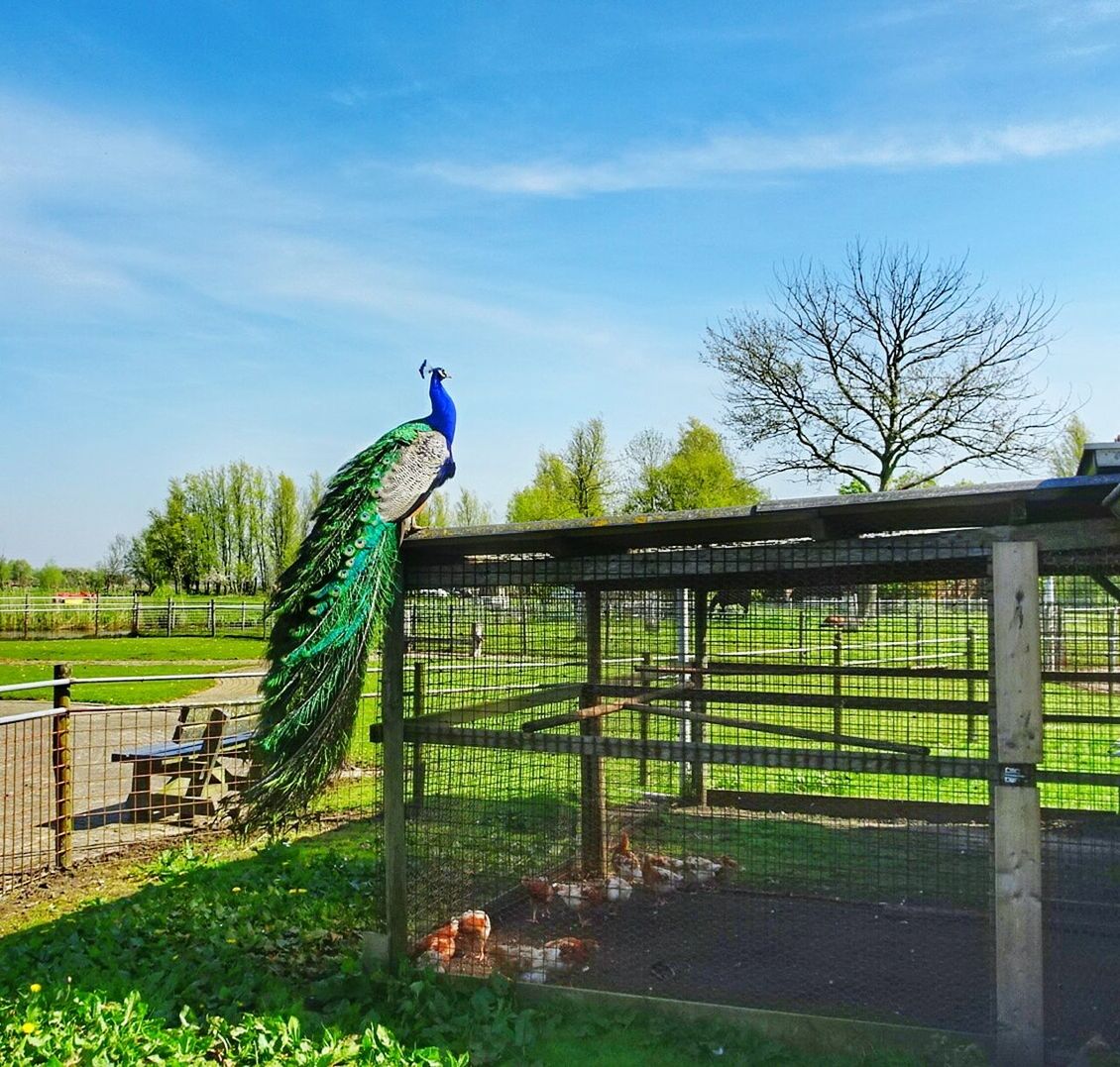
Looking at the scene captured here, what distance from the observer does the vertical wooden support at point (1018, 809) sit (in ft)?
12.0

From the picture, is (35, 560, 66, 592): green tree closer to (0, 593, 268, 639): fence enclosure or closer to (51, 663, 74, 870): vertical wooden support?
(0, 593, 268, 639): fence enclosure

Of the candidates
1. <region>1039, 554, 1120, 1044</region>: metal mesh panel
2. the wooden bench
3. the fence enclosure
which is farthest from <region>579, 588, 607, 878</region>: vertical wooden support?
the fence enclosure

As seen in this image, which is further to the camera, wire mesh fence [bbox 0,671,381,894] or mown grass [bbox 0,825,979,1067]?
wire mesh fence [bbox 0,671,381,894]

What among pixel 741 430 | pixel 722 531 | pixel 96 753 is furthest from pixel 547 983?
pixel 741 430

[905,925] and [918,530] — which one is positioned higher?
[918,530]

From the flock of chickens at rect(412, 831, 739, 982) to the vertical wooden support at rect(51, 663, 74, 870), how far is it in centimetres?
302

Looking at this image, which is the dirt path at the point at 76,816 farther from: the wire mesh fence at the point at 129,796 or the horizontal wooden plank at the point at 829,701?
the horizontal wooden plank at the point at 829,701

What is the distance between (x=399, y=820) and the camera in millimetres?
4719

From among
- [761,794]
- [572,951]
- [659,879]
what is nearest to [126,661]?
[761,794]

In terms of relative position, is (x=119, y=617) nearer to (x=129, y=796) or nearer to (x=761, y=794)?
(x=129, y=796)

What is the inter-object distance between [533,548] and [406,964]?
1.93m

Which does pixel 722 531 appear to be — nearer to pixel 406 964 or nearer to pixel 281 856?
pixel 406 964

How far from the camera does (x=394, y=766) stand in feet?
15.5

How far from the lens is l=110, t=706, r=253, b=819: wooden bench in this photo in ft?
25.1
